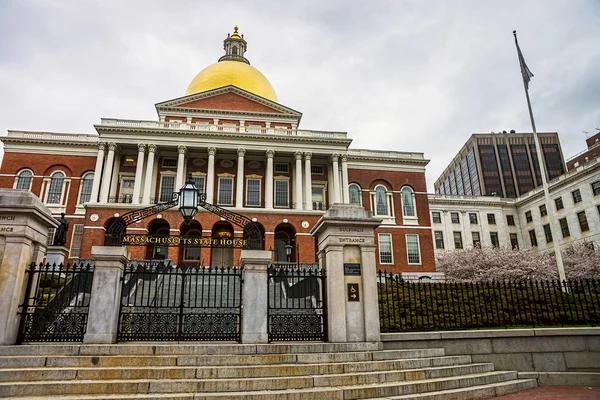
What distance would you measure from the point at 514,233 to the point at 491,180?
50.8 m

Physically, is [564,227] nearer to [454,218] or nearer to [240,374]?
[454,218]

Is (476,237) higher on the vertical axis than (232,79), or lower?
lower

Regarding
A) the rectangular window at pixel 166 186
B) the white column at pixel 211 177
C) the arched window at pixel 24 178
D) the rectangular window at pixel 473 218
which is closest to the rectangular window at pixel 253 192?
the white column at pixel 211 177

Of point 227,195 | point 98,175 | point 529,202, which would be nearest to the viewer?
point 98,175

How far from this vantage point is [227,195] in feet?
128

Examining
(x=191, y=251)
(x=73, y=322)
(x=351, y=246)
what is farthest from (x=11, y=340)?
(x=191, y=251)

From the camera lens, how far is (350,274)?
891cm

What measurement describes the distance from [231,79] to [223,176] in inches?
550

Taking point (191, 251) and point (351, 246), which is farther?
point (191, 251)

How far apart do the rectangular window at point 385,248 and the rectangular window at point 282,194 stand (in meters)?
10.4

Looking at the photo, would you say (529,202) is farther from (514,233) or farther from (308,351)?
(308,351)

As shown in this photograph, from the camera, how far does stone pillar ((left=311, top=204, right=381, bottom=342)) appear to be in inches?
335

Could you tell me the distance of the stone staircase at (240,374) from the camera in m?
5.96

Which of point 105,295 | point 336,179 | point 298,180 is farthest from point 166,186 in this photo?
point 105,295
